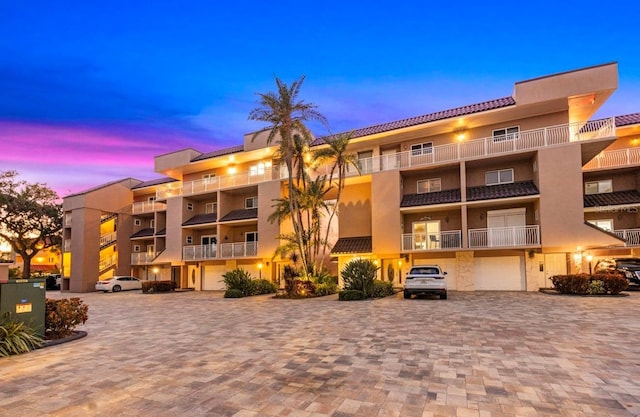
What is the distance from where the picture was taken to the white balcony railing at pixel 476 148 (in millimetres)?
18469

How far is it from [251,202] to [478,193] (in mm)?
17352

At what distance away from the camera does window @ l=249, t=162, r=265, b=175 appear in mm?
27603

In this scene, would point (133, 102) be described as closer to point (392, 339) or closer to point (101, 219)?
point (101, 219)

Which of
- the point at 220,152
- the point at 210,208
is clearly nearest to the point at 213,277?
the point at 210,208

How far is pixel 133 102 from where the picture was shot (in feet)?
70.4

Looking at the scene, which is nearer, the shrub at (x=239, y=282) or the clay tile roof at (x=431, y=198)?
the shrub at (x=239, y=282)

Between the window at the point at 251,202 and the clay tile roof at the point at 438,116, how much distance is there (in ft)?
31.3

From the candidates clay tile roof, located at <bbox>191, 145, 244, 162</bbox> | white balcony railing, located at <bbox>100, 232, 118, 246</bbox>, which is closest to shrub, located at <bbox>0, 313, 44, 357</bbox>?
clay tile roof, located at <bbox>191, 145, 244, 162</bbox>

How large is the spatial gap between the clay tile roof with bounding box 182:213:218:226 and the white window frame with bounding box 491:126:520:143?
21.1 metres

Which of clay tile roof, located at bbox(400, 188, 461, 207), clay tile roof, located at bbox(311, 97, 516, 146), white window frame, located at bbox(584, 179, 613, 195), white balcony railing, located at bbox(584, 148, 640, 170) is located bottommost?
clay tile roof, located at bbox(400, 188, 461, 207)

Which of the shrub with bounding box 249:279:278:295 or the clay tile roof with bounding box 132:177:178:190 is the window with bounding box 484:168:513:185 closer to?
the shrub with bounding box 249:279:278:295

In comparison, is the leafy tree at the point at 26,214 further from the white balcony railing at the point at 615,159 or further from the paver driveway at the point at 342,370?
the white balcony railing at the point at 615,159

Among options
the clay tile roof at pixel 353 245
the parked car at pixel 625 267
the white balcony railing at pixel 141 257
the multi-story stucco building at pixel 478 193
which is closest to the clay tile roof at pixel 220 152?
the multi-story stucco building at pixel 478 193

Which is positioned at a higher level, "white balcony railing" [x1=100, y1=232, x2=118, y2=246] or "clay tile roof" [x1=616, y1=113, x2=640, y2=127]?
"clay tile roof" [x1=616, y1=113, x2=640, y2=127]
